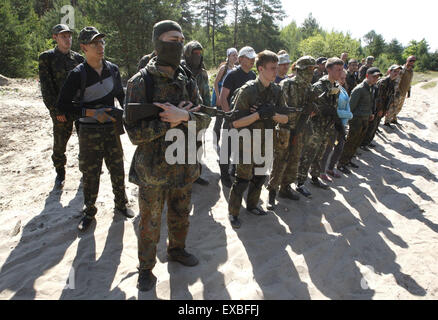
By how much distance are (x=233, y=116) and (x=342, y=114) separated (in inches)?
103

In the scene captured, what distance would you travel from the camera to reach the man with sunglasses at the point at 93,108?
3.29 metres

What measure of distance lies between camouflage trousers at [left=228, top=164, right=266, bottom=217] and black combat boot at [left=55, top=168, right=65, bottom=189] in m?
2.98

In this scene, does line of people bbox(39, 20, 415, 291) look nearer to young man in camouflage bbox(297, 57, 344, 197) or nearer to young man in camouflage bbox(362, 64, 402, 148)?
young man in camouflage bbox(297, 57, 344, 197)

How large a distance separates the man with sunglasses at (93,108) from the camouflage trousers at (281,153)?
2.34 meters

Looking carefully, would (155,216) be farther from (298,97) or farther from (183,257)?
(298,97)

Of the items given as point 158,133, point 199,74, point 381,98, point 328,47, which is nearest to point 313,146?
point 199,74

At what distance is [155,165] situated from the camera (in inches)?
95.9

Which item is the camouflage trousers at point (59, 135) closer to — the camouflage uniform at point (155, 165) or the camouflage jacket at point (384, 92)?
the camouflage uniform at point (155, 165)

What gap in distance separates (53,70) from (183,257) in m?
3.44

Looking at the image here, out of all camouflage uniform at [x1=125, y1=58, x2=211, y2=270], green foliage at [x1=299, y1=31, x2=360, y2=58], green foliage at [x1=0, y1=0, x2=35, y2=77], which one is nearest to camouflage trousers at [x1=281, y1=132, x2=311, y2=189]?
camouflage uniform at [x1=125, y1=58, x2=211, y2=270]

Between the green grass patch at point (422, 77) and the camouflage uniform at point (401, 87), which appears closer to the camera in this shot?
the camouflage uniform at point (401, 87)

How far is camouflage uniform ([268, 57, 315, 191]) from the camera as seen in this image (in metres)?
3.96

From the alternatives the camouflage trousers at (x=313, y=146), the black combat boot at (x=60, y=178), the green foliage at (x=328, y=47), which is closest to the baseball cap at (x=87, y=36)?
the black combat boot at (x=60, y=178)
